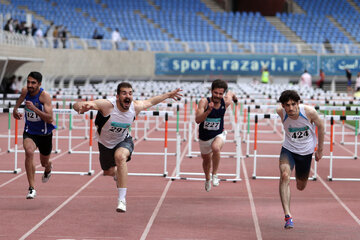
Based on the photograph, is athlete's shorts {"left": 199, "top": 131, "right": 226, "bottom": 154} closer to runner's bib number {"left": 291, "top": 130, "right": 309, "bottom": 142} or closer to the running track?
the running track

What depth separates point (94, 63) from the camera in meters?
40.0

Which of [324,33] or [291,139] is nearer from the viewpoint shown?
[291,139]

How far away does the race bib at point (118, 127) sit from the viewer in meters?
8.38

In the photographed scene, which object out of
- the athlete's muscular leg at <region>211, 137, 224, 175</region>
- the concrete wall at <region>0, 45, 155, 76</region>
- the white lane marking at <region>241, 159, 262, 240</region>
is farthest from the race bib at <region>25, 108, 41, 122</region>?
the concrete wall at <region>0, 45, 155, 76</region>

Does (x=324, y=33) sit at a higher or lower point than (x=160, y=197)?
higher

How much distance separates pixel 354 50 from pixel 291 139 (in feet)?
118

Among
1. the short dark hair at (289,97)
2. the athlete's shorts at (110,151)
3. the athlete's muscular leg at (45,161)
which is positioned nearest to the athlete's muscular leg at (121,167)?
the athlete's shorts at (110,151)

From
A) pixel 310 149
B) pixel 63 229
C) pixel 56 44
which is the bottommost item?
pixel 63 229

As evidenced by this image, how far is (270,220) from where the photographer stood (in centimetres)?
823

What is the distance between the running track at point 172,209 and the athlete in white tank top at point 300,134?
812mm

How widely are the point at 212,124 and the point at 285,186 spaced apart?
2300 millimetres

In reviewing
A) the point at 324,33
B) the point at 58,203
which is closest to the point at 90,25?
the point at 324,33

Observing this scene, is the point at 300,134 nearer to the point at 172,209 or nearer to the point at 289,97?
the point at 289,97

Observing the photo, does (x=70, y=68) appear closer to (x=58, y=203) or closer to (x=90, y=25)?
(x=90, y=25)
